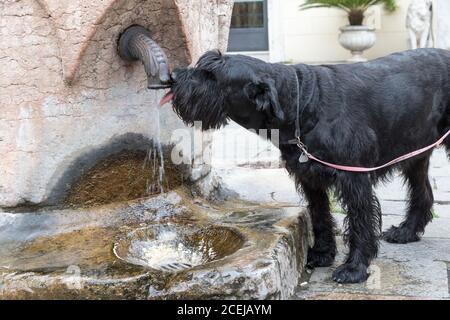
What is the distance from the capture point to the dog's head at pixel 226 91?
11.0ft

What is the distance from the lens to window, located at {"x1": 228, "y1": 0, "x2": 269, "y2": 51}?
13039 mm

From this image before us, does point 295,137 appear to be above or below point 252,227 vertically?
above

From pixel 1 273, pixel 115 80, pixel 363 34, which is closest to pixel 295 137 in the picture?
pixel 115 80

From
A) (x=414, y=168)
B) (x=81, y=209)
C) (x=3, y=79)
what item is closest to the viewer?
(x=3, y=79)

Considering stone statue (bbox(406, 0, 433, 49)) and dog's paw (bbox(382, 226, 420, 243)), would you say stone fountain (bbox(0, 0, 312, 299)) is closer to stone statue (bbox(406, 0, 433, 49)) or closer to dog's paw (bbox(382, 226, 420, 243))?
dog's paw (bbox(382, 226, 420, 243))

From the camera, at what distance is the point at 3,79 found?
379cm

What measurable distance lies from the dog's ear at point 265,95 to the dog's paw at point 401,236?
1.57m

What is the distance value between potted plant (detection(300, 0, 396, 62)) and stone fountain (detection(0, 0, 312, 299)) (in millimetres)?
8108

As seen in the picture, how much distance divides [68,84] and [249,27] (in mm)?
9537

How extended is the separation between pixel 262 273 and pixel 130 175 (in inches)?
58.4

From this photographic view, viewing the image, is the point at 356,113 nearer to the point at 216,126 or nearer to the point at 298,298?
the point at 216,126

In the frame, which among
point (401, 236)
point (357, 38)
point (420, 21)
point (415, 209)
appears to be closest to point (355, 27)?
point (357, 38)

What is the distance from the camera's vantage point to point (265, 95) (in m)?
3.37

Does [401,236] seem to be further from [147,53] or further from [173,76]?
[147,53]
